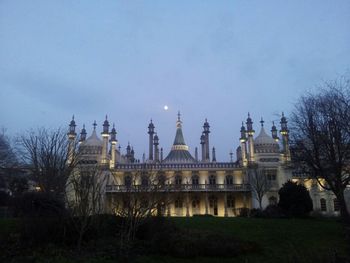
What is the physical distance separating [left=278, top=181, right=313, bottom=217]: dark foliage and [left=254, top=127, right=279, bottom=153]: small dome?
17471 mm

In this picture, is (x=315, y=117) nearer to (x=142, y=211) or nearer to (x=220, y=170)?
(x=142, y=211)

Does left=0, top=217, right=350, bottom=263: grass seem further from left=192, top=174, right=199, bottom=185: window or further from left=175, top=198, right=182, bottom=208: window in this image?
left=192, top=174, right=199, bottom=185: window

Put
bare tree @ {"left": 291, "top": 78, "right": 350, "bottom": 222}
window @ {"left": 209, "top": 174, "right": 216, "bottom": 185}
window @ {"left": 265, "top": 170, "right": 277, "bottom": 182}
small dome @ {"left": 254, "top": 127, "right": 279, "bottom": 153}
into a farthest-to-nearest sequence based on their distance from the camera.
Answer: window @ {"left": 209, "top": 174, "right": 216, "bottom": 185} < small dome @ {"left": 254, "top": 127, "right": 279, "bottom": 153} < window @ {"left": 265, "top": 170, "right": 277, "bottom": 182} < bare tree @ {"left": 291, "top": 78, "right": 350, "bottom": 222}

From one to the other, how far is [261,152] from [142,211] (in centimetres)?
3489

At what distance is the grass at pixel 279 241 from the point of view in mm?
14622

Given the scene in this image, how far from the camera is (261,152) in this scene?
4944cm

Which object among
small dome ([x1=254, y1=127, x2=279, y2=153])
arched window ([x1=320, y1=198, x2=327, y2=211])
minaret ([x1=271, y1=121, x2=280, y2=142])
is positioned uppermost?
minaret ([x1=271, y1=121, x2=280, y2=142])

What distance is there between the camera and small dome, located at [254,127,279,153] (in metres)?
49.6

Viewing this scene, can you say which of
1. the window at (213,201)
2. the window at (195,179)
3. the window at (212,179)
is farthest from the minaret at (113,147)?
the window at (213,201)

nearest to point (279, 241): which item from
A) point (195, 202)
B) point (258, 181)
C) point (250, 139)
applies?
point (258, 181)

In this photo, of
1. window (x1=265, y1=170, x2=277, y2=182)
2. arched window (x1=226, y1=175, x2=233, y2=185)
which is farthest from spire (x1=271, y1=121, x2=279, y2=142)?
arched window (x1=226, y1=175, x2=233, y2=185)

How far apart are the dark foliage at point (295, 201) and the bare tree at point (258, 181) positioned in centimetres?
613

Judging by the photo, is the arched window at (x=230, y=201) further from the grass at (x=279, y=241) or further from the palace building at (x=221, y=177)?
the grass at (x=279, y=241)

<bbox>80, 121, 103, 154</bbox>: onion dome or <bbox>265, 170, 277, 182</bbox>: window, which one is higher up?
<bbox>80, 121, 103, 154</bbox>: onion dome
